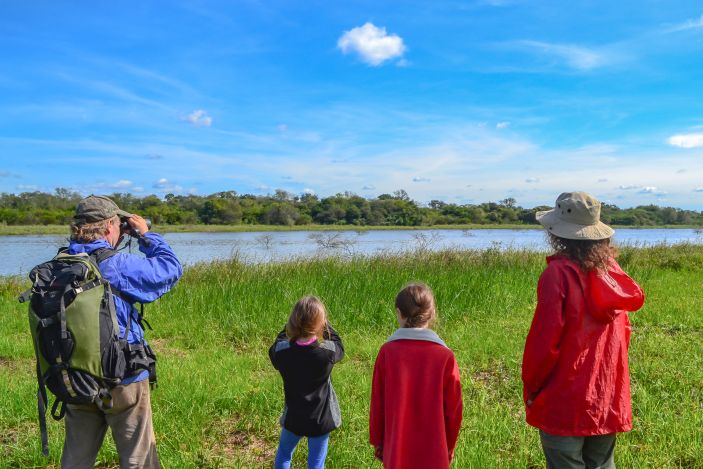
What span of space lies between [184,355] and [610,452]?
4.81 m

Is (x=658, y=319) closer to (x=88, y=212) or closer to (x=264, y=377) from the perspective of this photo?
(x=264, y=377)

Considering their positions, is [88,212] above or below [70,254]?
above

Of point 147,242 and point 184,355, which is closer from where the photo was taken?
point 147,242

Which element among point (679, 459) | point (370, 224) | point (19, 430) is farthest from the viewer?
point (370, 224)

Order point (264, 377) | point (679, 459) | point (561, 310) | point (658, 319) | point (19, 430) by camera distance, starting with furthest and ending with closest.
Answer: point (658, 319) < point (264, 377) < point (19, 430) < point (679, 459) < point (561, 310)

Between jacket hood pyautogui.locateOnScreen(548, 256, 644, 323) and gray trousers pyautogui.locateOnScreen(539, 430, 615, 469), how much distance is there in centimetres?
55

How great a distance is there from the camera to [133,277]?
2359 millimetres

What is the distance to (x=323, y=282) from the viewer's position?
30.4 feet

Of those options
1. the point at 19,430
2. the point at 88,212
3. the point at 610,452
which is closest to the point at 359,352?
the point at 19,430

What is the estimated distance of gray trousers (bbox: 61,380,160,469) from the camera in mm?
2383

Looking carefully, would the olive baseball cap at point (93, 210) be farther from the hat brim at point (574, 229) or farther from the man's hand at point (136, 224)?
the hat brim at point (574, 229)

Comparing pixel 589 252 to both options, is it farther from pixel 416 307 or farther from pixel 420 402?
pixel 420 402

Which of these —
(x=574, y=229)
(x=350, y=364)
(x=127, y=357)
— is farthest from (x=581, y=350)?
(x=350, y=364)

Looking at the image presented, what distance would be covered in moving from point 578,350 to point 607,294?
279 millimetres
